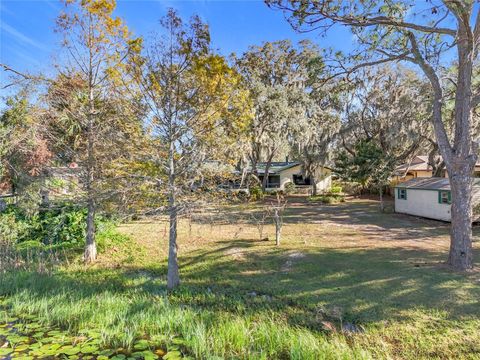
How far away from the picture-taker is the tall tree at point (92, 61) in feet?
24.1

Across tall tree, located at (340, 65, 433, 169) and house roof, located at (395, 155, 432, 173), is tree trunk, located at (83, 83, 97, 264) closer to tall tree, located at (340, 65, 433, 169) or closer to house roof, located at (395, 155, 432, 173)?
Answer: tall tree, located at (340, 65, 433, 169)

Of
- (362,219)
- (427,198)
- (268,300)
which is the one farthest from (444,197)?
(268,300)

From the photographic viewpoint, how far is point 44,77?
767 cm

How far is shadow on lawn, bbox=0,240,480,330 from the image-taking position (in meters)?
4.93

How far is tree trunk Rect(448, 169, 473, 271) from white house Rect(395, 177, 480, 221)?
6.77 m

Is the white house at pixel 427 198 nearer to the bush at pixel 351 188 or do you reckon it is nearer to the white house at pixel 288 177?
the bush at pixel 351 188

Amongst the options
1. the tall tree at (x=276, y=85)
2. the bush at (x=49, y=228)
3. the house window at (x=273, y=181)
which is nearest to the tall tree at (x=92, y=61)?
the bush at (x=49, y=228)

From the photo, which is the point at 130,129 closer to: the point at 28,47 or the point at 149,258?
the point at 149,258

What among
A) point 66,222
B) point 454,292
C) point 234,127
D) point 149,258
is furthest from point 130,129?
point 454,292

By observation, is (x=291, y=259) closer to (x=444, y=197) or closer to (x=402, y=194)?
(x=444, y=197)

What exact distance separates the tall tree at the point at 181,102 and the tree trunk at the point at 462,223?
17.5ft

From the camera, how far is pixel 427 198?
45.8 feet

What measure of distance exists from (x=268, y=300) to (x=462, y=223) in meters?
4.98

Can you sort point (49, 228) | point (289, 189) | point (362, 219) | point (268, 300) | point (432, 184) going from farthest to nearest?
point (289, 189) < point (362, 219) < point (432, 184) < point (49, 228) < point (268, 300)
